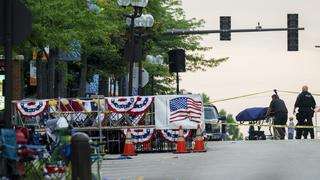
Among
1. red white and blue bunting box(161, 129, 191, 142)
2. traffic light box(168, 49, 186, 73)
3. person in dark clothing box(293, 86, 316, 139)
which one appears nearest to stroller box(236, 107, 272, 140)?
person in dark clothing box(293, 86, 316, 139)

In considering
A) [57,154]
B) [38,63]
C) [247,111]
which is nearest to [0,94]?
[38,63]

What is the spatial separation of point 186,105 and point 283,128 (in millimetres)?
10513

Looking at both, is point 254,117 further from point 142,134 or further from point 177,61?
point 142,134

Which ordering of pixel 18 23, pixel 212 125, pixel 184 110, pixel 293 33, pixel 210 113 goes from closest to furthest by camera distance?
pixel 18 23
pixel 184 110
pixel 212 125
pixel 210 113
pixel 293 33

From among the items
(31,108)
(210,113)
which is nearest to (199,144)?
(31,108)

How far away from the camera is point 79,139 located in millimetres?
11219

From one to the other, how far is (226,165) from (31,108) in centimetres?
767

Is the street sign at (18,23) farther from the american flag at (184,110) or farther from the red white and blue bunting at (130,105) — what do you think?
the american flag at (184,110)

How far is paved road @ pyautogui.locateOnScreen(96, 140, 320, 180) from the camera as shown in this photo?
16.1 m

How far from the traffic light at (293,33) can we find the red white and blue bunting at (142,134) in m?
19.0

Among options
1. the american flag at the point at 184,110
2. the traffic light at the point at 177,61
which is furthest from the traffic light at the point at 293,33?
the american flag at the point at 184,110

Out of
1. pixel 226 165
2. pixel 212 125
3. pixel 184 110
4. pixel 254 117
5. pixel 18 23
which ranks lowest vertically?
pixel 226 165

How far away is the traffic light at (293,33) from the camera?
41.8m

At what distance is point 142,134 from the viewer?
24.3 m
